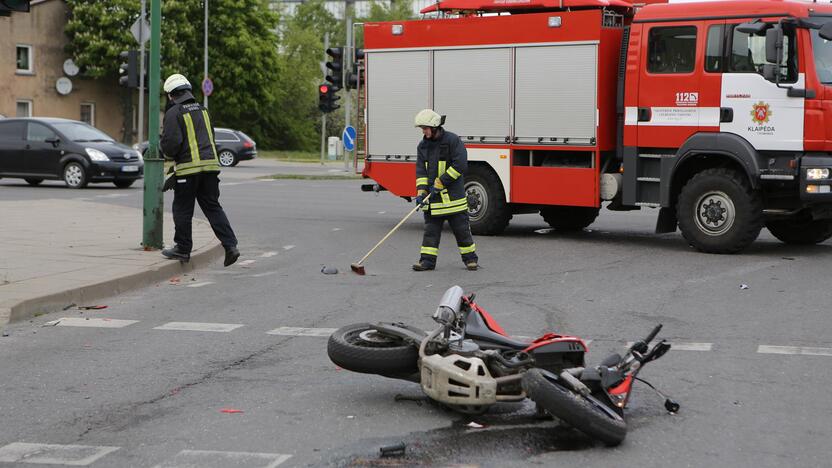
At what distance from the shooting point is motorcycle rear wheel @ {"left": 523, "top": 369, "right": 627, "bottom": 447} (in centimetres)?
525

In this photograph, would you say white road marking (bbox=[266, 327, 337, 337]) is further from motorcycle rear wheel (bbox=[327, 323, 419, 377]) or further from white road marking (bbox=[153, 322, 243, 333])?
motorcycle rear wheel (bbox=[327, 323, 419, 377])

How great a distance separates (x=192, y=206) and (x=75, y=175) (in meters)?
14.3

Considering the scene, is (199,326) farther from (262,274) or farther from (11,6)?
(11,6)

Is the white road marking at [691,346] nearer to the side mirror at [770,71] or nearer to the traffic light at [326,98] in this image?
the side mirror at [770,71]

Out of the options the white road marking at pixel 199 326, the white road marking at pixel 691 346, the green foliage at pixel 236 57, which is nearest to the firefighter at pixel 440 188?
the white road marking at pixel 199 326

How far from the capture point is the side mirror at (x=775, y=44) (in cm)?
1294

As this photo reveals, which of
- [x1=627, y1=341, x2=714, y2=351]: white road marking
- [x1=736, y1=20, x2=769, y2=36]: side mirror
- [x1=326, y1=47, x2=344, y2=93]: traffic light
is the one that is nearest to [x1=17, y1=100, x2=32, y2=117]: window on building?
[x1=326, y1=47, x2=344, y2=93]: traffic light

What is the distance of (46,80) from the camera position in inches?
2153

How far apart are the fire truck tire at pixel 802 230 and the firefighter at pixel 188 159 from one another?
711 centimetres

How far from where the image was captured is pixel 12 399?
639cm

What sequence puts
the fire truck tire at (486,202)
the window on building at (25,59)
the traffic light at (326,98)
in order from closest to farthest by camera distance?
the fire truck tire at (486,202)
the traffic light at (326,98)
the window on building at (25,59)

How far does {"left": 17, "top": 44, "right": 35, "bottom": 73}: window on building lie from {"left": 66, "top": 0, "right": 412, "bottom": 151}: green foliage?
7.38 ft

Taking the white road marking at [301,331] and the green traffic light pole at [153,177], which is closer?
the white road marking at [301,331]

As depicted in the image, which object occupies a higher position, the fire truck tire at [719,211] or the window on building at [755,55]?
the window on building at [755,55]
